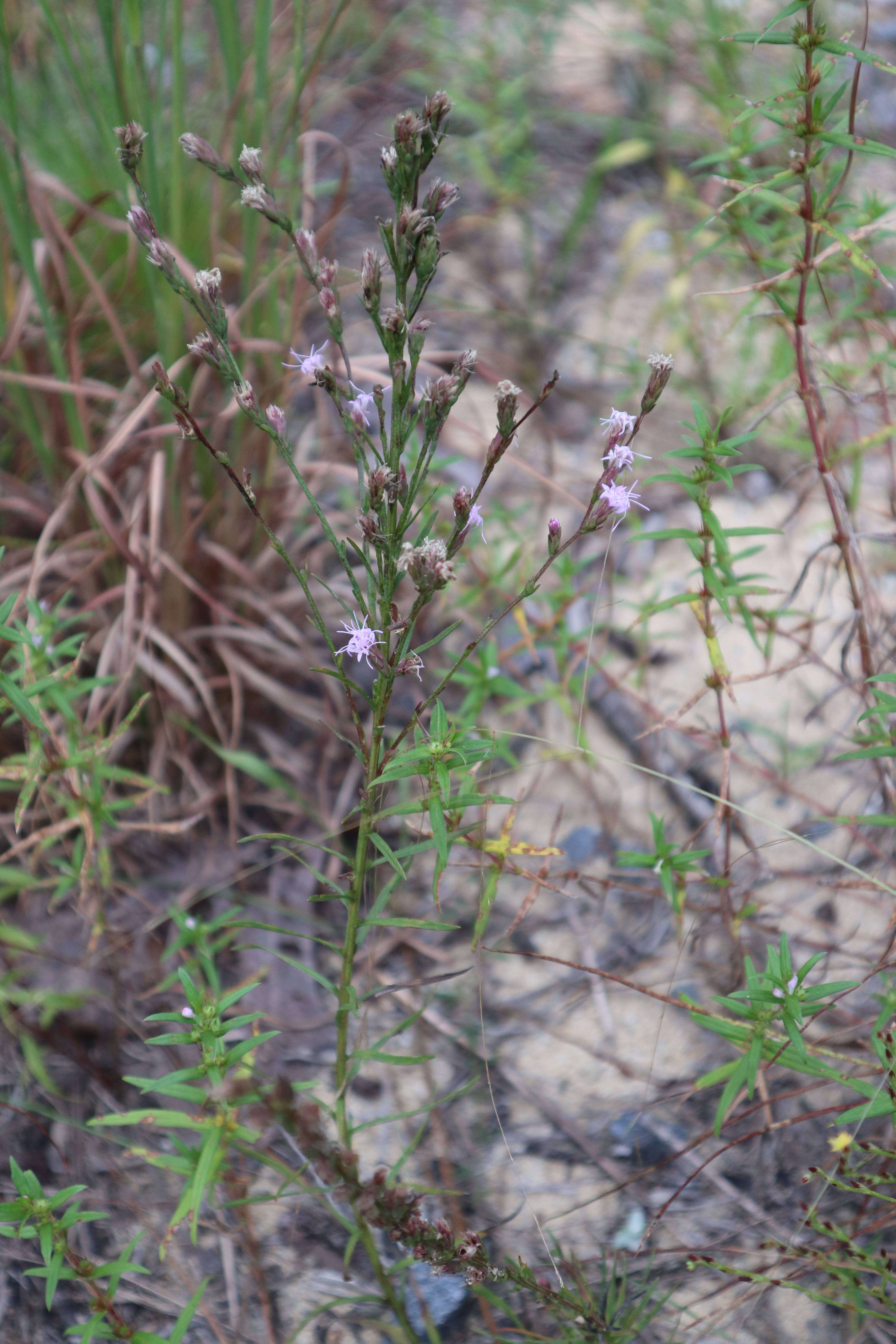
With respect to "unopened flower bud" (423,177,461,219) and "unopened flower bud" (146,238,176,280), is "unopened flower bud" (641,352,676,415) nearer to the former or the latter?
"unopened flower bud" (423,177,461,219)

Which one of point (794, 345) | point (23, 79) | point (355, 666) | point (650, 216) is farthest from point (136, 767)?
point (23, 79)

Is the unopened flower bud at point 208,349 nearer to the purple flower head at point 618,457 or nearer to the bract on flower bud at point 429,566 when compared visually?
the bract on flower bud at point 429,566

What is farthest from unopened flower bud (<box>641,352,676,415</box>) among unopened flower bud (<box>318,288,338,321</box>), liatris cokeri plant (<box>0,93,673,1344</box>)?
unopened flower bud (<box>318,288,338,321</box>)

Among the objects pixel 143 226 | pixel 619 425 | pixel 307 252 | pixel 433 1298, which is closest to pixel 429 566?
pixel 619 425

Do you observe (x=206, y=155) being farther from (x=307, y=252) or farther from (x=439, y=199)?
(x=439, y=199)

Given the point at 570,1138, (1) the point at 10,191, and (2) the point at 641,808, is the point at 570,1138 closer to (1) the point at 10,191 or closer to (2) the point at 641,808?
(2) the point at 641,808
